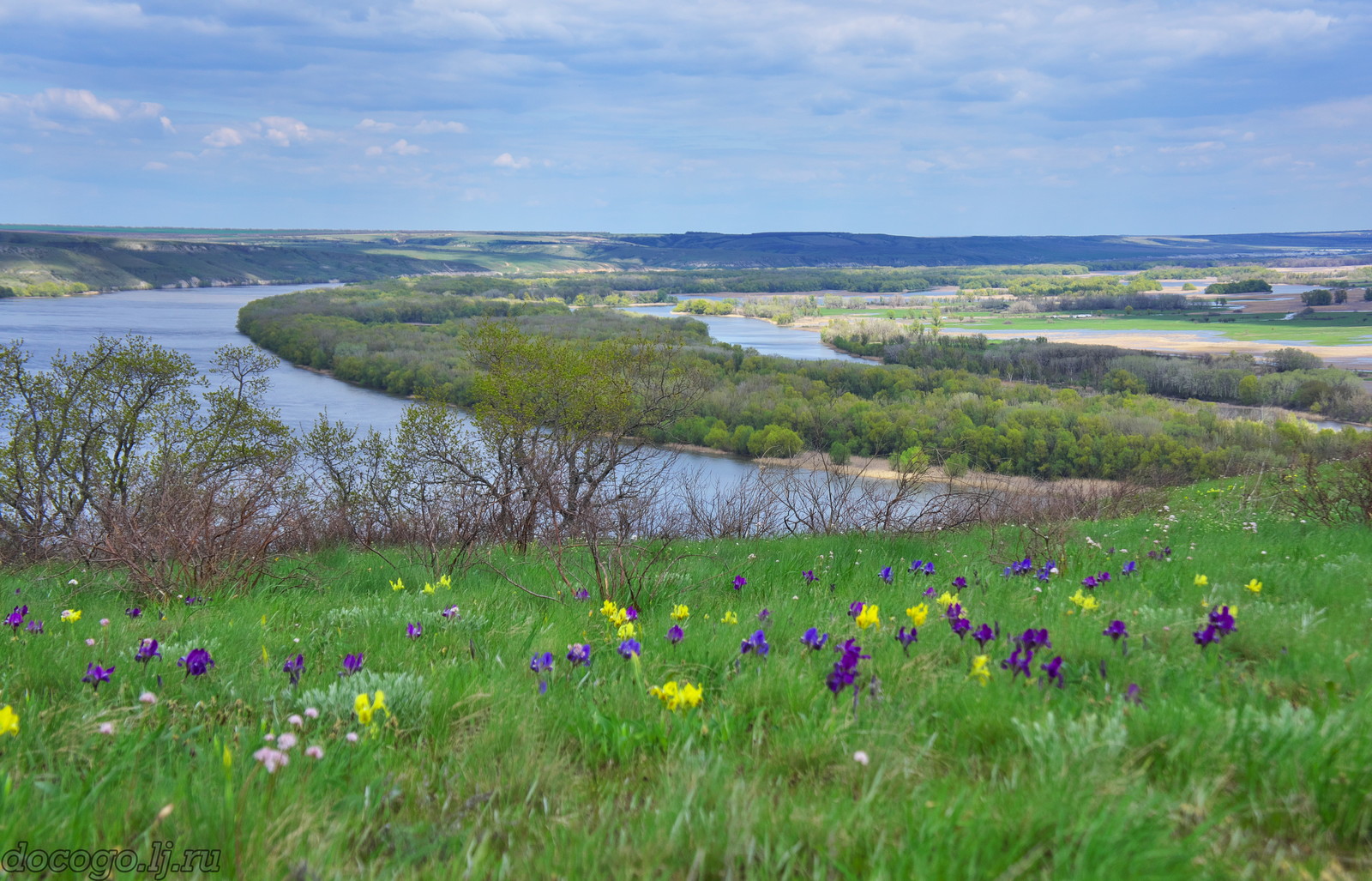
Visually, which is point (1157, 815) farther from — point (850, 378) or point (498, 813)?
point (850, 378)

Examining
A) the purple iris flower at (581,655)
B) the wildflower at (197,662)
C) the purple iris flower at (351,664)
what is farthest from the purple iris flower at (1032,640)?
the wildflower at (197,662)

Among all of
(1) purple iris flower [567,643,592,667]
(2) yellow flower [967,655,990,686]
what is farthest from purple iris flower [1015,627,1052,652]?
(1) purple iris flower [567,643,592,667]

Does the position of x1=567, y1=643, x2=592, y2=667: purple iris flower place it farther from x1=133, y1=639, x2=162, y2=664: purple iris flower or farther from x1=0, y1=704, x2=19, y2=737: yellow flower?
x1=0, y1=704, x2=19, y2=737: yellow flower

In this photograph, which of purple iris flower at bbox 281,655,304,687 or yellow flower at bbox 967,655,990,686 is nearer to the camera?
yellow flower at bbox 967,655,990,686

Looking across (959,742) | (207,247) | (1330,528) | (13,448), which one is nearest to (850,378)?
(13,448)

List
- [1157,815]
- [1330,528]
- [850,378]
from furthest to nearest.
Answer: [850,378], [1330,528], [1157,815]

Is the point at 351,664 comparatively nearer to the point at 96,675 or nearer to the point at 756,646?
the point at 96,675

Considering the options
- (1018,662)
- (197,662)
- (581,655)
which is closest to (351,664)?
(197,662)
